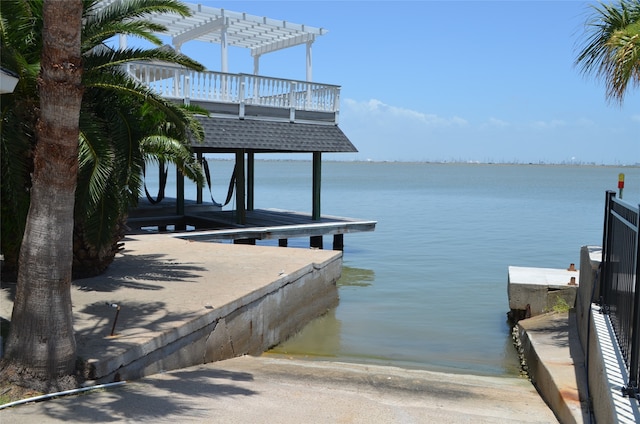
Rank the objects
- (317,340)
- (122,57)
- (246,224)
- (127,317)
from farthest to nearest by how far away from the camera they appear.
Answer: (246,224)
(317,340)
(122,57)
(127,317)

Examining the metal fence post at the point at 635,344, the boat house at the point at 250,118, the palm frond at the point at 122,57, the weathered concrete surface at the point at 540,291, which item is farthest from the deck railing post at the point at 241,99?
the metal fence post at the point at 635,344

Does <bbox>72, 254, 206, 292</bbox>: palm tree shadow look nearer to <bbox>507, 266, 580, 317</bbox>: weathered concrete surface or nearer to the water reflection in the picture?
the water reflection

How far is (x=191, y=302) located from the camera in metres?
8.65

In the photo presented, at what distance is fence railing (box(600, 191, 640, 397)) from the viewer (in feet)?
15.3

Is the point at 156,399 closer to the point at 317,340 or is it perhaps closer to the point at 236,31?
the point at 317,340

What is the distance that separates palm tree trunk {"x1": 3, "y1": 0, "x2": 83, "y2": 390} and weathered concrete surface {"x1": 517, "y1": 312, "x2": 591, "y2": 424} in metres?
4.46

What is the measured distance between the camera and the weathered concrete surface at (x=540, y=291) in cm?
1044

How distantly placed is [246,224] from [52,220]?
1233 centimetres

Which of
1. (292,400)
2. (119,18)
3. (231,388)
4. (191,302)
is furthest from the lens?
(119,18)

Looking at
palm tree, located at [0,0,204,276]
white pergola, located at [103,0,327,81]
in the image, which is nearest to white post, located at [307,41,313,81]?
white pergola, located at [103,0,327,81]

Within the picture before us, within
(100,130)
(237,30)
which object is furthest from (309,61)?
(100,130)

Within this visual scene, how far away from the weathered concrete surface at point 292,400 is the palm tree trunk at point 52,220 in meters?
0.53

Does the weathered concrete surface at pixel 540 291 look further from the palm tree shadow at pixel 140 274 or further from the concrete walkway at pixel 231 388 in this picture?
the palm tree shadow at pixel 140 274

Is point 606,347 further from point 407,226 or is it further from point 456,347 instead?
point 407,226
